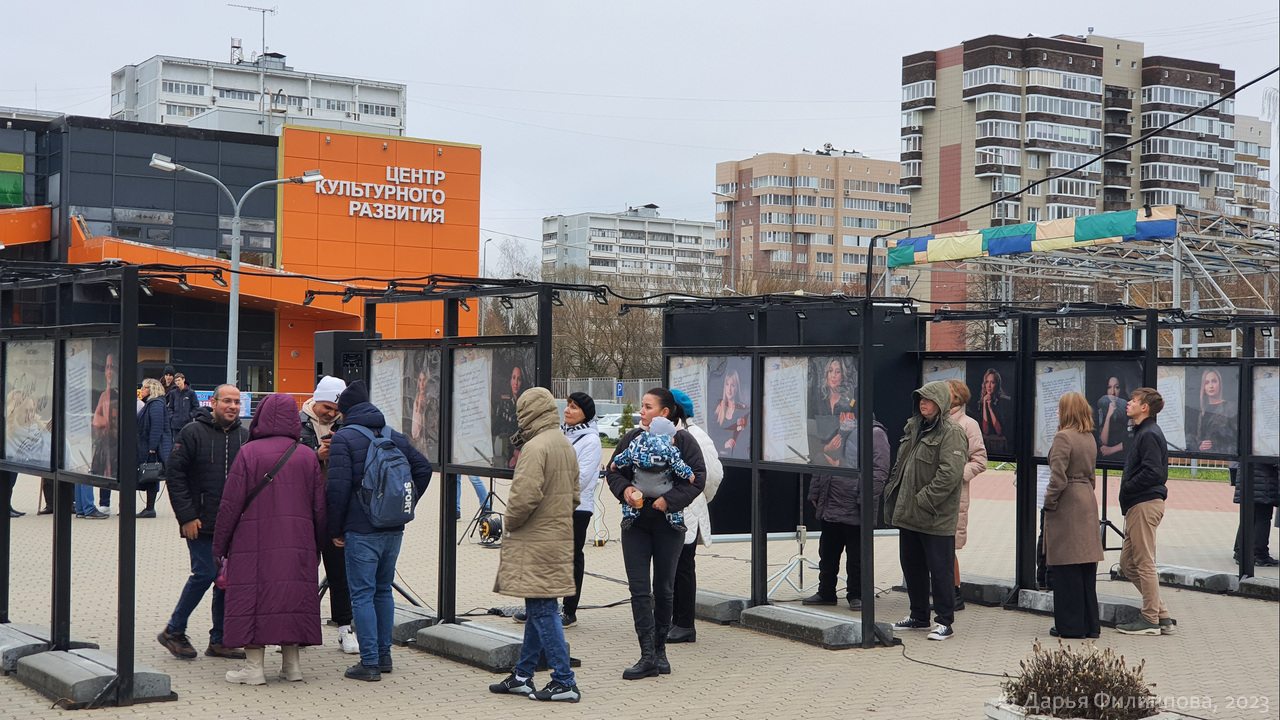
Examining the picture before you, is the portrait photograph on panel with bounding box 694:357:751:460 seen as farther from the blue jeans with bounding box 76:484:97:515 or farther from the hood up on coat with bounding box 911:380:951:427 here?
the blue jeans with bounding box 76:484:97:515

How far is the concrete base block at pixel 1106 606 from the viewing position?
939 cm

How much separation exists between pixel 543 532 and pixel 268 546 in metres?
1.58

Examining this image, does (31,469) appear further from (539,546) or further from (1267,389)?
(1267,389)

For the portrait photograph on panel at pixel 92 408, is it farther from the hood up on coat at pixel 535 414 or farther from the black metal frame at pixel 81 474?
the hood up on coat at pixel 535 414

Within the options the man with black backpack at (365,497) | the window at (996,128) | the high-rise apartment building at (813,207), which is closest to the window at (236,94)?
the high-rise apartment building at (813,207)

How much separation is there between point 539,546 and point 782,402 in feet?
10.5

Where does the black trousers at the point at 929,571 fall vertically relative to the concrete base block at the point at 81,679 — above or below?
above

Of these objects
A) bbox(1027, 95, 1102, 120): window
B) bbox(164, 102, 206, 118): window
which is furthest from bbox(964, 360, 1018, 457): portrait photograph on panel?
bbox(164, 102, 206, 118): window

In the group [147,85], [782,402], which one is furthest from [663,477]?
[147,85]

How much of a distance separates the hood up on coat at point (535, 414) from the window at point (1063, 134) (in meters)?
79.7

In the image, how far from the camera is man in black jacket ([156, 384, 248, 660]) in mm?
7316

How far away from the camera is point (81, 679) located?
6.56m

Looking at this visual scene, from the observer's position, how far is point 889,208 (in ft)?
411

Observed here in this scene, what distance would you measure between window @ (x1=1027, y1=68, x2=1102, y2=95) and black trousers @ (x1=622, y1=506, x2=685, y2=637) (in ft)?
261
